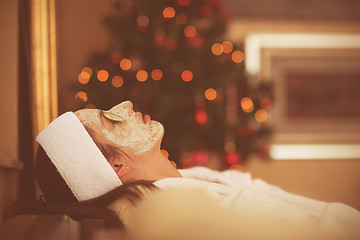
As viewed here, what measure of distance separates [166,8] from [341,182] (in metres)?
3.06

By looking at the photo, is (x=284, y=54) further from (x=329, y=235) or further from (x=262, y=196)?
(x=329, y=235)

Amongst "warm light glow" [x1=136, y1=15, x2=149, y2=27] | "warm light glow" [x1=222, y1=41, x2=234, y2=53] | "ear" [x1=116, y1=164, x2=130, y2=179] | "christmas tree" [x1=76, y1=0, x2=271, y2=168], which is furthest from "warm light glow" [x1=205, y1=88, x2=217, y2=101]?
"ear" [x1=116, y1=164, x2=130, y2=179]

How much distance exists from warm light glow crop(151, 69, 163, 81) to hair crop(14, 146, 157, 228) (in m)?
2.06

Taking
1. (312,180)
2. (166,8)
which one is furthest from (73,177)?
(312,180)

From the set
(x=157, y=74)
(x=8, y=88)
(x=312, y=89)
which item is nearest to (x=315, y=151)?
(x=312, y=89)

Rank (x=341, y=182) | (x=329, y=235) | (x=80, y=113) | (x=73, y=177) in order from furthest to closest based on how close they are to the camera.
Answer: (x=341, y=182)
(x=80, y=113)
(x=73, y=177)
(x=329, y=235)

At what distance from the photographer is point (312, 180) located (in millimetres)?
4895

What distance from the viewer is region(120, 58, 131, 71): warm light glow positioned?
Answer: 11.0ft

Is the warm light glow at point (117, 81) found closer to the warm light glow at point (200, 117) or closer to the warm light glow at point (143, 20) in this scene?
the warm light glow at point (143, 20)

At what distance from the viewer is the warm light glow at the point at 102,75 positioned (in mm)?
3297

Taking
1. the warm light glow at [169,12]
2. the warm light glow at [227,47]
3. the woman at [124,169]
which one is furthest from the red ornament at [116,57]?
the woman at [124,169]

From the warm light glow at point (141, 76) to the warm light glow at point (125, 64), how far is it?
10 cm

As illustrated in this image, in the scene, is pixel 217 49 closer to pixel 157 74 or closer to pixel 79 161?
pixel 157 74

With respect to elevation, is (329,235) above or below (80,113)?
below
